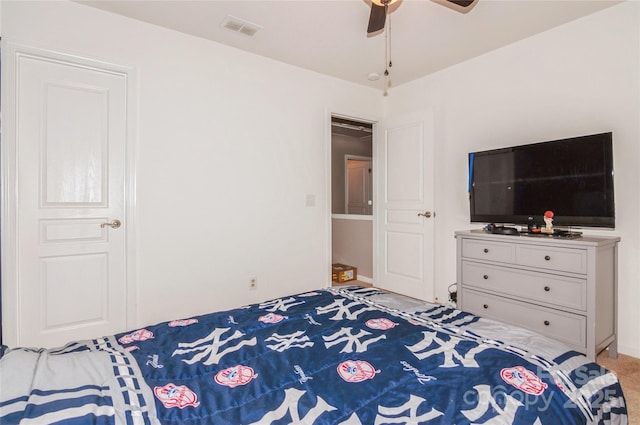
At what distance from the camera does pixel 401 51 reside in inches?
127

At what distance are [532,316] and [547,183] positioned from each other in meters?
1.05

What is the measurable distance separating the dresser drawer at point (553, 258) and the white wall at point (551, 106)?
→ 1.74 feet

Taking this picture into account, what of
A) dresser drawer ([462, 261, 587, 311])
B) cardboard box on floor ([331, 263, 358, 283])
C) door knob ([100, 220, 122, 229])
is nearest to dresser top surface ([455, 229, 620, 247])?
dresser drawer ([462, 261, 587, 311])

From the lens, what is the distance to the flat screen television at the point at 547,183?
2.38 m

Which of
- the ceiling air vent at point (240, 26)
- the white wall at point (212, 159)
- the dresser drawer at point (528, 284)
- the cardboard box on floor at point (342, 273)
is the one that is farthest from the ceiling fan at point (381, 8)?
the cardboard box on floor at point (342, 273)

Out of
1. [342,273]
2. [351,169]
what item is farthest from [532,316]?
[351,169]

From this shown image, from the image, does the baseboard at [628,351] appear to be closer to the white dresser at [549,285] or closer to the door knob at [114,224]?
the white dresser at [549,285]

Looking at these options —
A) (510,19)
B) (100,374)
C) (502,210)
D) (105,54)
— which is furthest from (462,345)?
(105,54)

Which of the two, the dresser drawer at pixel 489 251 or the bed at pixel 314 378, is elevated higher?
the dresser drawer at pixel 489 251

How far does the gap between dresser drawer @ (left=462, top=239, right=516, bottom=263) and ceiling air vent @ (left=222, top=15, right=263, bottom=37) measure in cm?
257

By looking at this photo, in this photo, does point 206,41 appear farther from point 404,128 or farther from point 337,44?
point 404,128

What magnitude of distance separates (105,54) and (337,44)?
1898mm

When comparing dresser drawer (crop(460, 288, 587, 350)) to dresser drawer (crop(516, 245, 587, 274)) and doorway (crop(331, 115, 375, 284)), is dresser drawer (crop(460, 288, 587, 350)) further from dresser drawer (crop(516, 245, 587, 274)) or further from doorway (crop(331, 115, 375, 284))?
doorway (crop(331, 115, 375, 284))

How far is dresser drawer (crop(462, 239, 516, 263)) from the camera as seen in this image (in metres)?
2.67
